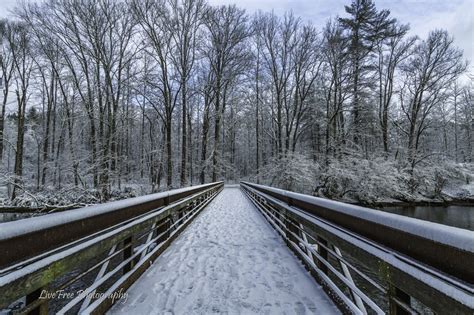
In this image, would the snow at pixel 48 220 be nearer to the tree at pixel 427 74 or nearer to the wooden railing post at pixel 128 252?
the wooden railing post at pixel 128 252

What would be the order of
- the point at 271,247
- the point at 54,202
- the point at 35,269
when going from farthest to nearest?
the point at 54,202 → the point at 271,247 → the point at 35,269

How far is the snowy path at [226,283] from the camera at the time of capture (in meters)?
2.56

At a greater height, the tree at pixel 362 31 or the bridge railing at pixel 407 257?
the tree at pixel 362 31

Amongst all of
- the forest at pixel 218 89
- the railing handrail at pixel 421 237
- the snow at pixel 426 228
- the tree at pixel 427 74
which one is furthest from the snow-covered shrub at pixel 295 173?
the snow at pixel 426 228

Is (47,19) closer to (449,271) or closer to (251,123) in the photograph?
(449,271)

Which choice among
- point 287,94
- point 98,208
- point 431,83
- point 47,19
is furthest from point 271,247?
point 431,83

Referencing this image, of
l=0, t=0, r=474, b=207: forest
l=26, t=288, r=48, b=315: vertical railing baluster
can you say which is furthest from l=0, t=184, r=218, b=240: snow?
l=0, t=0, r=474, b=207: forest

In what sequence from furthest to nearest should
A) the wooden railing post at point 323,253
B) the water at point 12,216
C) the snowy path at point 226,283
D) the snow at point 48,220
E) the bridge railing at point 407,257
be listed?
the water at point 12,216 < the wooden railing post at point 323,253 < the snowy path at point 226,283 < the snow at point 48,220 < the bridge railing at point 407,257

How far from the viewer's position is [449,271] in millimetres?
1254

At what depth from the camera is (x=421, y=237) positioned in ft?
4.71

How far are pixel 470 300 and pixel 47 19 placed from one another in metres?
19.6

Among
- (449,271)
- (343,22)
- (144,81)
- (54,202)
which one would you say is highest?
Result: (343,22)

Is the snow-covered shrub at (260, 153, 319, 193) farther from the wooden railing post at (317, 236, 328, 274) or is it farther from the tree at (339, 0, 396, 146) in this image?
the wooden railing post at (317, 236, 328, 274)

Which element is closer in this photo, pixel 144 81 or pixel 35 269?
pixel 35 269
